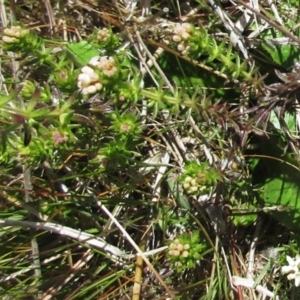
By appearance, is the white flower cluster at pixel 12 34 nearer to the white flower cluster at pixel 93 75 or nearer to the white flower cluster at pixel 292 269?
the white flower cluster at pixel 93 75

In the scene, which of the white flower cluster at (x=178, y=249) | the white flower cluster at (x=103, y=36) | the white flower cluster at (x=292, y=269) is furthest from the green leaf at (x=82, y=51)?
the white flower cluster at (x=292, y=269)

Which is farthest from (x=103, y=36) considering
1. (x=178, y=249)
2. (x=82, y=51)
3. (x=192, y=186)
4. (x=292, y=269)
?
(x=292, y=269)

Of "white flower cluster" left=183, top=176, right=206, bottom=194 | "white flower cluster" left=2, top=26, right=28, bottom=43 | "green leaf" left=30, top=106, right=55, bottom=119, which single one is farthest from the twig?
"white flower cluster" left=2, top=26, right=28, bottom=43

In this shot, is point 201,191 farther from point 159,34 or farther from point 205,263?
point 159,34

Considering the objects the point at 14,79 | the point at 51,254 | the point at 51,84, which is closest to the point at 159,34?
the point at 51,84

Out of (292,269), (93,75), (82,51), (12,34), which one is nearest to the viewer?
(93,75)

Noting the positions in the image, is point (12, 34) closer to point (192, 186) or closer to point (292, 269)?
point (192, 186)
